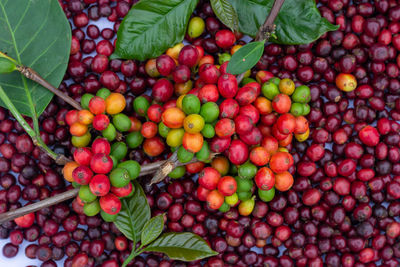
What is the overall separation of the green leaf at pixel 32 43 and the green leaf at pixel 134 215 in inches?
28.7

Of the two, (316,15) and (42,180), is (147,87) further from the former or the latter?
(316,15)

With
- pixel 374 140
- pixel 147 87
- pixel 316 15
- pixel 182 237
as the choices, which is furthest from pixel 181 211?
pixel 316 15

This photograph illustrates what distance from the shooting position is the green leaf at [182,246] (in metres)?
1.97

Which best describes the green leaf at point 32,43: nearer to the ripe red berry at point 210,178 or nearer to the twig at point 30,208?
the twig at point 30,208

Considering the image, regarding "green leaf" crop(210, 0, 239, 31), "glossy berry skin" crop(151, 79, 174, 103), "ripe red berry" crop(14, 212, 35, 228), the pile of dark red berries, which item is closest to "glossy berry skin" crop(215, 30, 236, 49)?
the pile of dark red berries

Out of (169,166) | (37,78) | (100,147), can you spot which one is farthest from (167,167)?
(37,78)

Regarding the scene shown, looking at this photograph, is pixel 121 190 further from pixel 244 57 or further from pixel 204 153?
pixel 244 57

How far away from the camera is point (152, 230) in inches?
78.1

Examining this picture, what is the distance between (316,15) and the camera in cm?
209

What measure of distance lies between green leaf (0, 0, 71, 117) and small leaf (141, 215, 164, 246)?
2.93 feet

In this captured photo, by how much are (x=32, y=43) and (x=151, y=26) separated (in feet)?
2.27

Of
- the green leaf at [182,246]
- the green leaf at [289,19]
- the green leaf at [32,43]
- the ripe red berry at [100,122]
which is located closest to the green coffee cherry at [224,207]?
the green leaf at [182,246]

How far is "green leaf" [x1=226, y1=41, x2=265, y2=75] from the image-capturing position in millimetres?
1740

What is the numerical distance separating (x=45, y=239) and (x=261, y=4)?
1987mm
